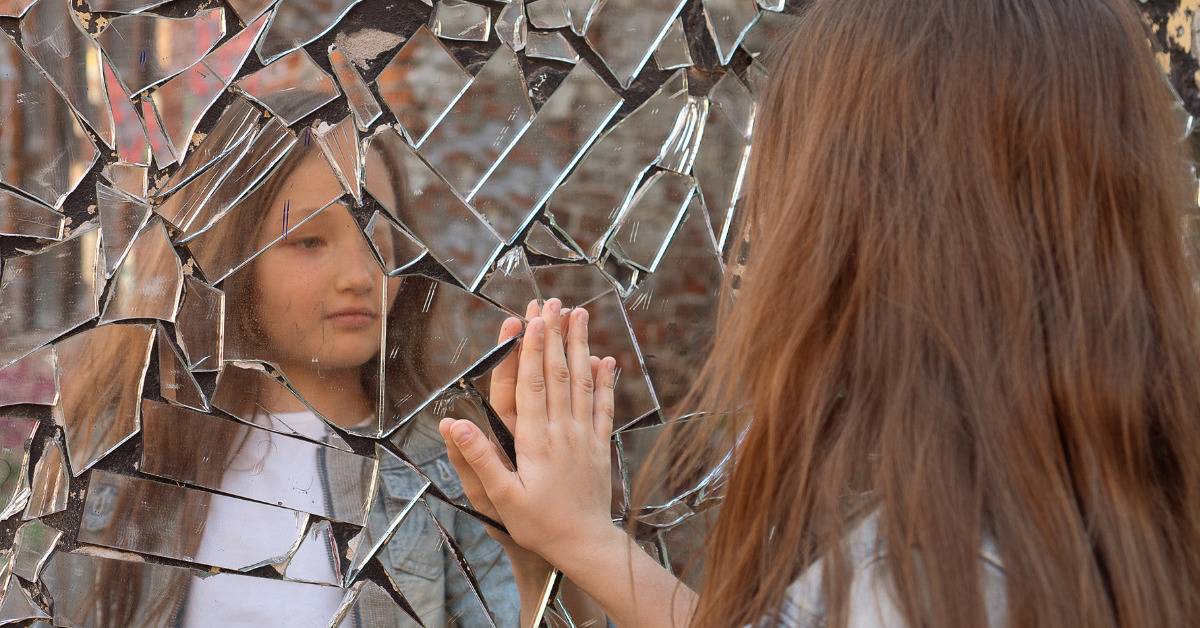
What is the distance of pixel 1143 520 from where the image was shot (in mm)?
584

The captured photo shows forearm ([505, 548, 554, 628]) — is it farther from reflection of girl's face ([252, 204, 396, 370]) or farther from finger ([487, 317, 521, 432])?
reflection of girl's face ([252, 204, 396, 370])

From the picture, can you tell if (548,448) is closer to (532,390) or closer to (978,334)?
(532,390)

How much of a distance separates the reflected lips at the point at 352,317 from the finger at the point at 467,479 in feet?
0.38

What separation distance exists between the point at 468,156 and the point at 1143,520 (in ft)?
Answer: 2.05

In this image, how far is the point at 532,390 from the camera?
85cm

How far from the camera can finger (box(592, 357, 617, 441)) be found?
0.89 metres

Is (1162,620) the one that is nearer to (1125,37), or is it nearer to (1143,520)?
(1143,520)

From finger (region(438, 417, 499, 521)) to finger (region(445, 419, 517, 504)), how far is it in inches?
0.7

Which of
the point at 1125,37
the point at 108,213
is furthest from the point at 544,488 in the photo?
the point at 1125,37

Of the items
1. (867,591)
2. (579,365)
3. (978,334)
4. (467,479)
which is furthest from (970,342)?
(467,479)

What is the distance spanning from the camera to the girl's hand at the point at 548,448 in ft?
2.76

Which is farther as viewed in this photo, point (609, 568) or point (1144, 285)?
point (609, 568)

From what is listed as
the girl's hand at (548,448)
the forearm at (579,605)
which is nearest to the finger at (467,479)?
the girl's hand at (548,448)

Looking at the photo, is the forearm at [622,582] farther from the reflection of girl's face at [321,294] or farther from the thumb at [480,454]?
the reflection of girl's face at [321,294]
